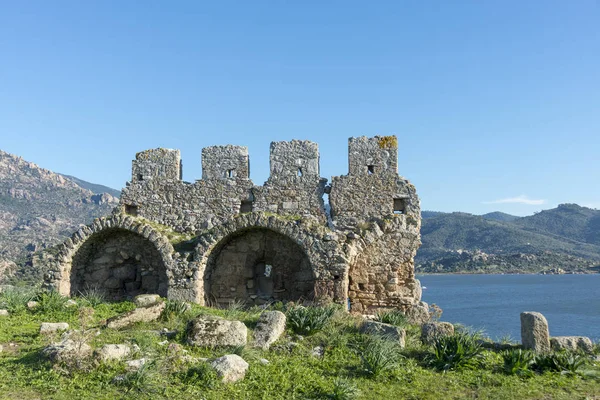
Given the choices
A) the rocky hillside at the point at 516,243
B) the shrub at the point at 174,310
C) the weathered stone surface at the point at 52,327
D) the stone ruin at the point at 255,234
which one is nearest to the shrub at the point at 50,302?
the weathered stone surface at the point at 52,327

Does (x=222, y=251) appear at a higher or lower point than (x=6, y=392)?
higher

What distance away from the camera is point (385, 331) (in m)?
10.1

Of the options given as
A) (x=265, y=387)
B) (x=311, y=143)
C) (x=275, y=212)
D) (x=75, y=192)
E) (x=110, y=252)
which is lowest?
(x=265, y=387)

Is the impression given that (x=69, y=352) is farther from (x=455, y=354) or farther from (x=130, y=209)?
(x=130, y=209)

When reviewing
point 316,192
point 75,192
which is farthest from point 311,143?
point 75,192

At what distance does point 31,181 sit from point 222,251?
243 ft

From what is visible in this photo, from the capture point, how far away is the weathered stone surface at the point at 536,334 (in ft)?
32.8

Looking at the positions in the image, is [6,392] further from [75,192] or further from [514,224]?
[514,224]

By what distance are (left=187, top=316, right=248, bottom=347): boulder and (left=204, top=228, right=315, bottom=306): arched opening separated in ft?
19.6

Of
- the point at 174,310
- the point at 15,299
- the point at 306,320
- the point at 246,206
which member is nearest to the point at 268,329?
the point at 306,320

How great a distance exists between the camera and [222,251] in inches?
618

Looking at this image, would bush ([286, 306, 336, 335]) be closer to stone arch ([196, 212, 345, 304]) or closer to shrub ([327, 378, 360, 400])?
shrub ([327, 378, 360, 400])

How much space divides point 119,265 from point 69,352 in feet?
28.6

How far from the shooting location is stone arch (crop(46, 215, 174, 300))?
606 inches
